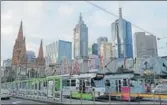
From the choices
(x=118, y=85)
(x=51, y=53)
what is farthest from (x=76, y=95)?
(x=51, y=53)

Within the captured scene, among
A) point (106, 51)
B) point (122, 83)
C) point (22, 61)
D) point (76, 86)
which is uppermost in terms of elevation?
point (106, 51)

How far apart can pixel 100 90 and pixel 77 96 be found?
8.12ft

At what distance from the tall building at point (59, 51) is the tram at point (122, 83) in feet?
243

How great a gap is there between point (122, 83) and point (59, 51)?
8368cm

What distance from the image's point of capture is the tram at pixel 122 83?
2923cm

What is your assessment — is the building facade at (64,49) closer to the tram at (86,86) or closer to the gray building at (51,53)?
the gray building at (51,53)

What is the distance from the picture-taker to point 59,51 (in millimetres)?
112312

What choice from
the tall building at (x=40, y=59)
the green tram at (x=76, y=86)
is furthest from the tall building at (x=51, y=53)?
the green tram at (x=76, y=86)

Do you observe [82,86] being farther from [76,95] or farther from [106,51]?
[106,51]

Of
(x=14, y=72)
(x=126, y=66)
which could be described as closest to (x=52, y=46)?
(x=14, y=72)

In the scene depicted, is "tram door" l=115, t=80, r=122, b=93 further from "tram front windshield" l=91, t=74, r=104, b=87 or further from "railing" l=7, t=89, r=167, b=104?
"tram front windshield" l=91, t=74, r=104, b=87

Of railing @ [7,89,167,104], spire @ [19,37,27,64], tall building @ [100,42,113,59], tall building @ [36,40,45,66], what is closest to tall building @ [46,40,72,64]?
tall building @ [36,40,45,66]

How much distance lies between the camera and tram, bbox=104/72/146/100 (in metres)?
29.2

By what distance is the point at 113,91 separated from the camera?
3083 centimetres
